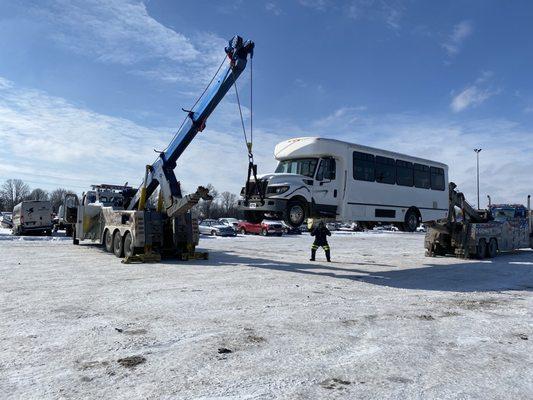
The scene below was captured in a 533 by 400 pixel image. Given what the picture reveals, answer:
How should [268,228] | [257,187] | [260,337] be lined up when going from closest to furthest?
1. [260,337]
2. [257,187]
3. [268,228]

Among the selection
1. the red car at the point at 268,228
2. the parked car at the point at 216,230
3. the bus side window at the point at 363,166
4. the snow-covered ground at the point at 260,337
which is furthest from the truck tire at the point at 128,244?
the red car at the point at 268,228

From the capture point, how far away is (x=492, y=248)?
71.9 feet

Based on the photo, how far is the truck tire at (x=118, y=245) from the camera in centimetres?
1803

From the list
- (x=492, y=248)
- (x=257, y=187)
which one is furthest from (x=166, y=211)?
(x=492, y=248)

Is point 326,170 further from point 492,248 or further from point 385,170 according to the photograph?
point 492,248

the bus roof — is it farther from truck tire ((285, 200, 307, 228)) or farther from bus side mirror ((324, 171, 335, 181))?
truck tire ((285, 200, 307, 228))

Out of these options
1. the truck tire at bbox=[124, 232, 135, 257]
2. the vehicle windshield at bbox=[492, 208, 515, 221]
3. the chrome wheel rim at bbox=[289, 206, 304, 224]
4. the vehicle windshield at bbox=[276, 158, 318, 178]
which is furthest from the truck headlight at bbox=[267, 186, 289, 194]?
the vehicle windshield at bbox=[492, 208, 515, 221]

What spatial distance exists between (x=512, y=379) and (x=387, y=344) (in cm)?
164

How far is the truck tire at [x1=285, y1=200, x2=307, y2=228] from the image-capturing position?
42.3 ft

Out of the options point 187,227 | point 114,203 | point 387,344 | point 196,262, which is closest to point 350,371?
point 387,344

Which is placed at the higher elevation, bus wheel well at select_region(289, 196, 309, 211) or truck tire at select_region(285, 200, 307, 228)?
bus wheel well at select_region(289, 196, 309, 211)

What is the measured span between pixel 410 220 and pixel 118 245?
11.1m

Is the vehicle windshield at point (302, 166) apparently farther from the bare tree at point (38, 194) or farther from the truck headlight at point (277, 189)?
the bare tree at point (38, 194)

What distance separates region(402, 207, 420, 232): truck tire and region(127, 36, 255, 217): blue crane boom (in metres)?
6.80
